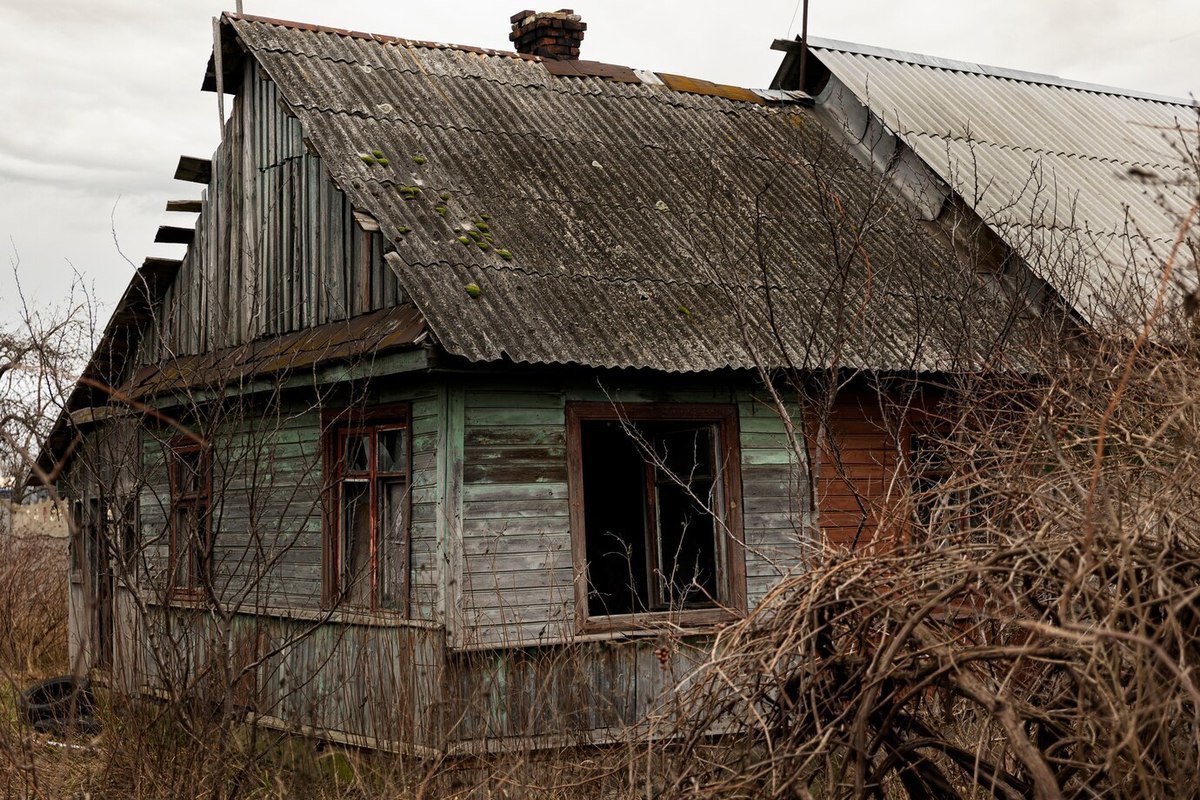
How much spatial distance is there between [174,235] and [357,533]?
15.2ft

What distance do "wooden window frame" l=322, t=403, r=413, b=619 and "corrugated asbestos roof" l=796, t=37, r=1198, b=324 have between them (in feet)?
16.9

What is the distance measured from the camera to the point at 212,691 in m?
6.79

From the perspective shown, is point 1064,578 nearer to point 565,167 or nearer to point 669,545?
point 669,545

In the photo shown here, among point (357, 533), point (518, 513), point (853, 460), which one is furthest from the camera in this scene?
point (853, 460)

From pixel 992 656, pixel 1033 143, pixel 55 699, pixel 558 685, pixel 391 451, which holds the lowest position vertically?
pixel 55 699

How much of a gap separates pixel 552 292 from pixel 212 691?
3559 millimetres

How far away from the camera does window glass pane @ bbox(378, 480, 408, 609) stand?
8.81 metres

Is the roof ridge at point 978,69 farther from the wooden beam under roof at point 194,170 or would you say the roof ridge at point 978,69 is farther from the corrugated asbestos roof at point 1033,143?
the wooden beam under roof at point 194,170

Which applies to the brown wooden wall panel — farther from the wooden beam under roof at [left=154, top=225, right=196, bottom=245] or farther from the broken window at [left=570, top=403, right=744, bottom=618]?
the wooden beam under roof at [left=154, top=225, right=196, bottom=245]

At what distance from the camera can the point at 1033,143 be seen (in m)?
14.0

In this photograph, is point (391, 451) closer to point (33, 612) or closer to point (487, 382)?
point (487, 382)

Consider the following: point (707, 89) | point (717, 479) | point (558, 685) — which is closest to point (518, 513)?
point (558, 685)

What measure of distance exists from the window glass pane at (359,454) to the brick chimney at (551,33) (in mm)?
5779

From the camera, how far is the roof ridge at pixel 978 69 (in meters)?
14.9
